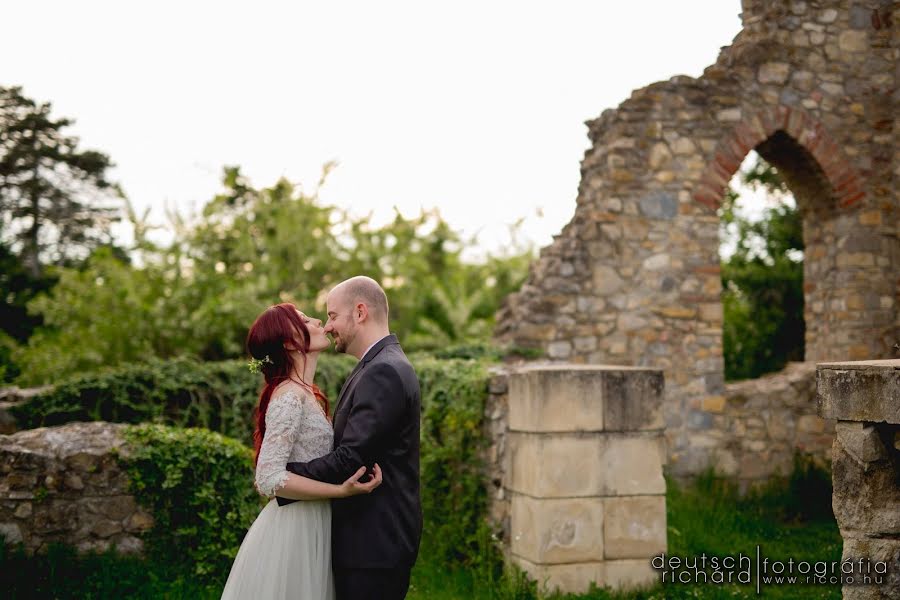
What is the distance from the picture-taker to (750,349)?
47.9ft

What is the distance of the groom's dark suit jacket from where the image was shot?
10.8 ft

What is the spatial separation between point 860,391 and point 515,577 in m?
2.77

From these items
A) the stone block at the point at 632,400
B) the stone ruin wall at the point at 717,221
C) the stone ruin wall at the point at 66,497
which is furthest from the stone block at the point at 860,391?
the stone ruin wall at the point at 717,221

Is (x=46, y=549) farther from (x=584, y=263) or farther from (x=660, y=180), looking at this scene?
(x=660, y=180)

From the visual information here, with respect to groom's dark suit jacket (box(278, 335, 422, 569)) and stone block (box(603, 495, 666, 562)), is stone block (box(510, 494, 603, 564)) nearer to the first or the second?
stone block (box(603, 495, 666, 562))

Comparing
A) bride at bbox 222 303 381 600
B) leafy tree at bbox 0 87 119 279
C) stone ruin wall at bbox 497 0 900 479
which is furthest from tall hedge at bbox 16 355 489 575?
leafy tree at bbox 0 87 119 279

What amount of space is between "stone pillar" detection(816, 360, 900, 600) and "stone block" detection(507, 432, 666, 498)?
2007mm

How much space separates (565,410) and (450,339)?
730cm

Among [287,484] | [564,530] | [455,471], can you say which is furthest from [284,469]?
[455,471]

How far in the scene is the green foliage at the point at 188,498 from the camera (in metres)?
5.41

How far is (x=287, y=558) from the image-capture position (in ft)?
11.0

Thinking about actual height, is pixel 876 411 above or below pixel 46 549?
above

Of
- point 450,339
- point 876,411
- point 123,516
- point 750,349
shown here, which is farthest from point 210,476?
point 750,349

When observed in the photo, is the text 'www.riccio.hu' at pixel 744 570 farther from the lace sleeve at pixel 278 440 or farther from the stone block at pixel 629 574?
the lace sleeve at pixel 278 440
